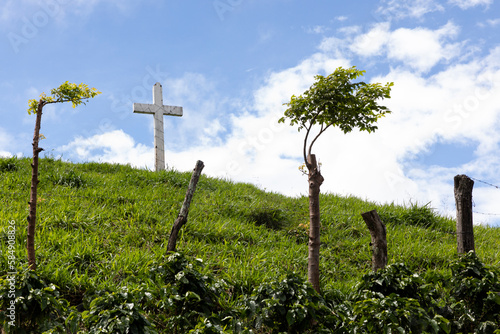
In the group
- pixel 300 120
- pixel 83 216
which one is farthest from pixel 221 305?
pixel 83 216

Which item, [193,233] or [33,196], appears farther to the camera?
[193,233]

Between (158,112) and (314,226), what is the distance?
8.31m

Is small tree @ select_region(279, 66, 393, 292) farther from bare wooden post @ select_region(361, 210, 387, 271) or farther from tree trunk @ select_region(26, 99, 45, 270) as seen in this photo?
tree trunk @ select_region(26, 99, 45, 270)

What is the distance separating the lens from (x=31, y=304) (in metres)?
4.09

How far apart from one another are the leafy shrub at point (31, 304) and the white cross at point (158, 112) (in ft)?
27.1

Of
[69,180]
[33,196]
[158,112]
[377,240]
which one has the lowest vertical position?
[377,240]

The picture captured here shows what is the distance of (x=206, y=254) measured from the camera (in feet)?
21.7

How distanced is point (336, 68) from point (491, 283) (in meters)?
3.49

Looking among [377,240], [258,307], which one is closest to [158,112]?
[377,240]

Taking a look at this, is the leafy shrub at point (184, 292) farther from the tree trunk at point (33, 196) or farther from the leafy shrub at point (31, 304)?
the tree trunk at point (33, 196)

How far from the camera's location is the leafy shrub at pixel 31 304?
3.99 meters

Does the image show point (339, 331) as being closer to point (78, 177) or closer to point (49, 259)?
point (49, 259)

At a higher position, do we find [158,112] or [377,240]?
[158,112]

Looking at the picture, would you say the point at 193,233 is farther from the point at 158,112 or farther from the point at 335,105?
the point at 158,112
